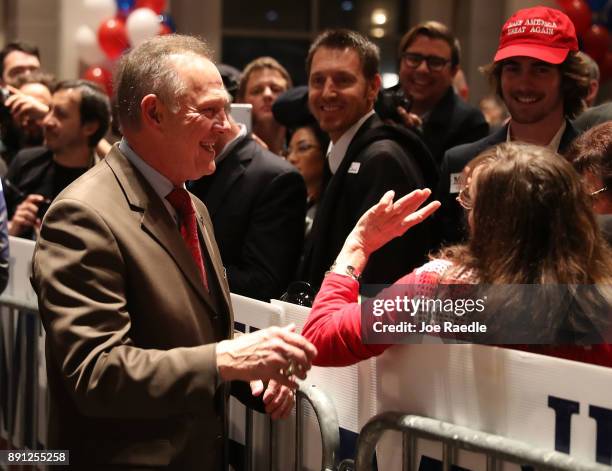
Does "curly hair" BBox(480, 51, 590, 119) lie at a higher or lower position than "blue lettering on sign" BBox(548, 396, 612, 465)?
higher

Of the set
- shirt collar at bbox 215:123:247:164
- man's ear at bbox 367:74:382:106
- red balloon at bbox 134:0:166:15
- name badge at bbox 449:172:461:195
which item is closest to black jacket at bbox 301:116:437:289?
name badge at bbox 449:172:461:195

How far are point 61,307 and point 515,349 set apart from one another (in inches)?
37.6

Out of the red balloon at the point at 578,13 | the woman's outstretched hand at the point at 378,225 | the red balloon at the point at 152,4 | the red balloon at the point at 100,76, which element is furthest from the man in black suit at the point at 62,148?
the red balloon at the point at 578,13

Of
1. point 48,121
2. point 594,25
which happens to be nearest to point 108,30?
point 48,121

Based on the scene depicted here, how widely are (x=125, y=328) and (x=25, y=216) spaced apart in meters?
2.38

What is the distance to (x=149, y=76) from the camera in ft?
6.98

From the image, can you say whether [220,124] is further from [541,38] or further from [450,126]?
[450,126]

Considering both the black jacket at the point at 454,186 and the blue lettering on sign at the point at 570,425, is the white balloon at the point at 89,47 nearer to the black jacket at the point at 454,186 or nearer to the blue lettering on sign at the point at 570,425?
the black jacket at the point at 454,186

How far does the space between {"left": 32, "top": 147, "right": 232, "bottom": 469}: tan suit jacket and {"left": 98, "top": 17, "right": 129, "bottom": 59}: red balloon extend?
6.08 meters

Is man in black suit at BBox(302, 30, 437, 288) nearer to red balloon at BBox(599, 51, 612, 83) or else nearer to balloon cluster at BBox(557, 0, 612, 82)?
balloon cluster at BBox(557, 0, 612, 82)

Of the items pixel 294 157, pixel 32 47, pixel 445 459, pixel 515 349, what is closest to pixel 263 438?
pixel 445 459

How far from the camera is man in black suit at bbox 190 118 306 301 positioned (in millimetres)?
3266

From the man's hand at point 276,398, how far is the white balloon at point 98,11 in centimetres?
649

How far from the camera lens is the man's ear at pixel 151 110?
6.95ft
